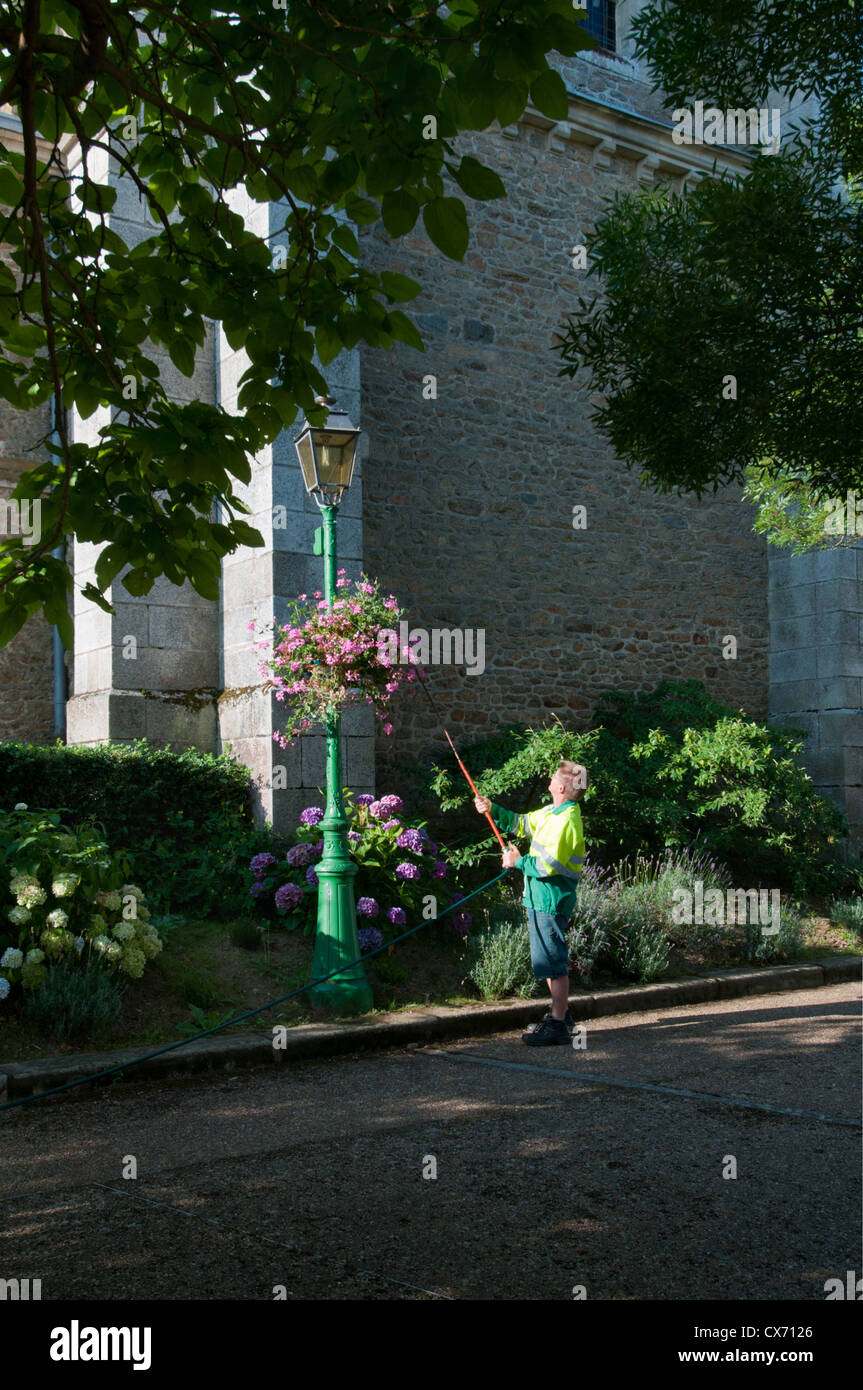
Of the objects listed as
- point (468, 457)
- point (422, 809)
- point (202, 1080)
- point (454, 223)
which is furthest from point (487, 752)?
point (454, 223)

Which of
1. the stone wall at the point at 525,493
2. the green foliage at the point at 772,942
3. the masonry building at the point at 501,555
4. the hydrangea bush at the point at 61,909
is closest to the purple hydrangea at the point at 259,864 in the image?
the masonry building at the point at 501,555

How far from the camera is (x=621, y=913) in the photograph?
8.96 meters

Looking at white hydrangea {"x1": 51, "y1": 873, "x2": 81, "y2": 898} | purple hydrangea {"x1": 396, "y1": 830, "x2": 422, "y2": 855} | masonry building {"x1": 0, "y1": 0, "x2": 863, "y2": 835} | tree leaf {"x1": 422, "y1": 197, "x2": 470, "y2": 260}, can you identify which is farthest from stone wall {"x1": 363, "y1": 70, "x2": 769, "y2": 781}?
tree leaf {"x1": 422, "y1": 197, "x2": 470, "y2": 260}

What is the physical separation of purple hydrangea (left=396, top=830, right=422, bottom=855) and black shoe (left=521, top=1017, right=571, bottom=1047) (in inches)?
83.5

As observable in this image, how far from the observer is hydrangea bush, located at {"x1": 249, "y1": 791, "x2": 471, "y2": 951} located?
8.27m

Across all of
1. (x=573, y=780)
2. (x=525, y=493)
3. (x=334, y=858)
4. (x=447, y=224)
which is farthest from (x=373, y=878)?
(x=447, y=224)

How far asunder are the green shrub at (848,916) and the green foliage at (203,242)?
8734 millimetres

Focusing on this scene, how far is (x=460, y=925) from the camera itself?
8.76 metres

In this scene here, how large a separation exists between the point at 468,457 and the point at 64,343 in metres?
7.87

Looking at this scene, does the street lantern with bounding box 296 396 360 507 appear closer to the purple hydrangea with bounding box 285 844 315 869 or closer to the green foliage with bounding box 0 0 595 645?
the purple hydrangea with bounding box 285 844 315 869

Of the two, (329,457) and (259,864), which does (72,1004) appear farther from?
(329,457)

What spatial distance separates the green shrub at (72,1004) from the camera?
20.9ft

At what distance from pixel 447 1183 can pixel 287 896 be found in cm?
420

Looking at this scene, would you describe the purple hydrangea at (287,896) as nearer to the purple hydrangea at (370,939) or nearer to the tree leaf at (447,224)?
the purple hydrangea at (370,939)
